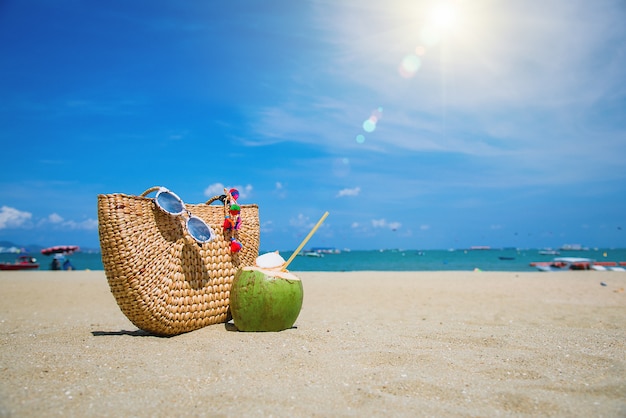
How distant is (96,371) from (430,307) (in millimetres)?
6671

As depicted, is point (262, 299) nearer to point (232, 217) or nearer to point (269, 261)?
point (269, 261)

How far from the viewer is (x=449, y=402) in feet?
10.6

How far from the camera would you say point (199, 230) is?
210 inches

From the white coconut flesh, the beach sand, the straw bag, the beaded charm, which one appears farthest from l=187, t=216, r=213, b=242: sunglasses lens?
the beach sand

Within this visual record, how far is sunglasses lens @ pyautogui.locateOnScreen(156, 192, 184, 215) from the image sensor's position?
511 centimetres

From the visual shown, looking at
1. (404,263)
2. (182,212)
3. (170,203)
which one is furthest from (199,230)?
(404,263)

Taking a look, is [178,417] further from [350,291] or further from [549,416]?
[350,291]

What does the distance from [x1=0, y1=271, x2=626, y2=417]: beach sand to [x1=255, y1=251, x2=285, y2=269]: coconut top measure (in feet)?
2.72

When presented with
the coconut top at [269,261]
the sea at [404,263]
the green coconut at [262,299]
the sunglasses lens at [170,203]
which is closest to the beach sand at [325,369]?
the green coconut at [262,299]

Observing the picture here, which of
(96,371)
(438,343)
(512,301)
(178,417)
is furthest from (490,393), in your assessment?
(512,301)

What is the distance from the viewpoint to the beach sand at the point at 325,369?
313 cm

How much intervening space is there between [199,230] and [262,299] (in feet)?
3.71

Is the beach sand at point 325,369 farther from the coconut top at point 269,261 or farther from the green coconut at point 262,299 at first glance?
the coconut top at point 269,261

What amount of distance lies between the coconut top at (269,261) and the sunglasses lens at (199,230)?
677 mm
